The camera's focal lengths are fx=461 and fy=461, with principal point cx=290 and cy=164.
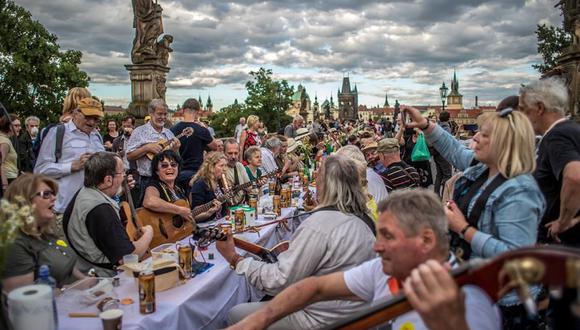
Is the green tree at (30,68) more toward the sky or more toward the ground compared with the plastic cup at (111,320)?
more toward the sky

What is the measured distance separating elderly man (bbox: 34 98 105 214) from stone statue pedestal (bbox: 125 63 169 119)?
5229 mm

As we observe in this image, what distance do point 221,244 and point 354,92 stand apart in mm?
131594

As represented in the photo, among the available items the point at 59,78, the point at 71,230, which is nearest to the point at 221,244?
the point at 71,230

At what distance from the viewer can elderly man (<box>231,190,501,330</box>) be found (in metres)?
1.11

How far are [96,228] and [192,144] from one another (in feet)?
11.1

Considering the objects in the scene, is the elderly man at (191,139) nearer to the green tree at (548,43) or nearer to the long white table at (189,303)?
the long white table at (189,303)

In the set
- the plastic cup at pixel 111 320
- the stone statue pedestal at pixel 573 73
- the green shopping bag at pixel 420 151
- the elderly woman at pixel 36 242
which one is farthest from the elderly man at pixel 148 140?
the stone statue pedestal at pixel 573 73

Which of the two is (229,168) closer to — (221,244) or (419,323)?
(221,244)

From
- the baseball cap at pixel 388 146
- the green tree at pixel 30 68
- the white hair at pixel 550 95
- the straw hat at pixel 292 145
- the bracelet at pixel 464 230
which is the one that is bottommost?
the bracelet at pixel 464 230

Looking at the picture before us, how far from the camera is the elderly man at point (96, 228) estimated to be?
3.22m

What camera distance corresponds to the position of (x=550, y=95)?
3.13 metres

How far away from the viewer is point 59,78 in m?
30.3

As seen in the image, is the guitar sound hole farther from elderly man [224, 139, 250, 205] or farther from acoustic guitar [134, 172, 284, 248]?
elderly man [224, 139, 250, 205]

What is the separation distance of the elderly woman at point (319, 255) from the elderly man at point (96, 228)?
0.86m
